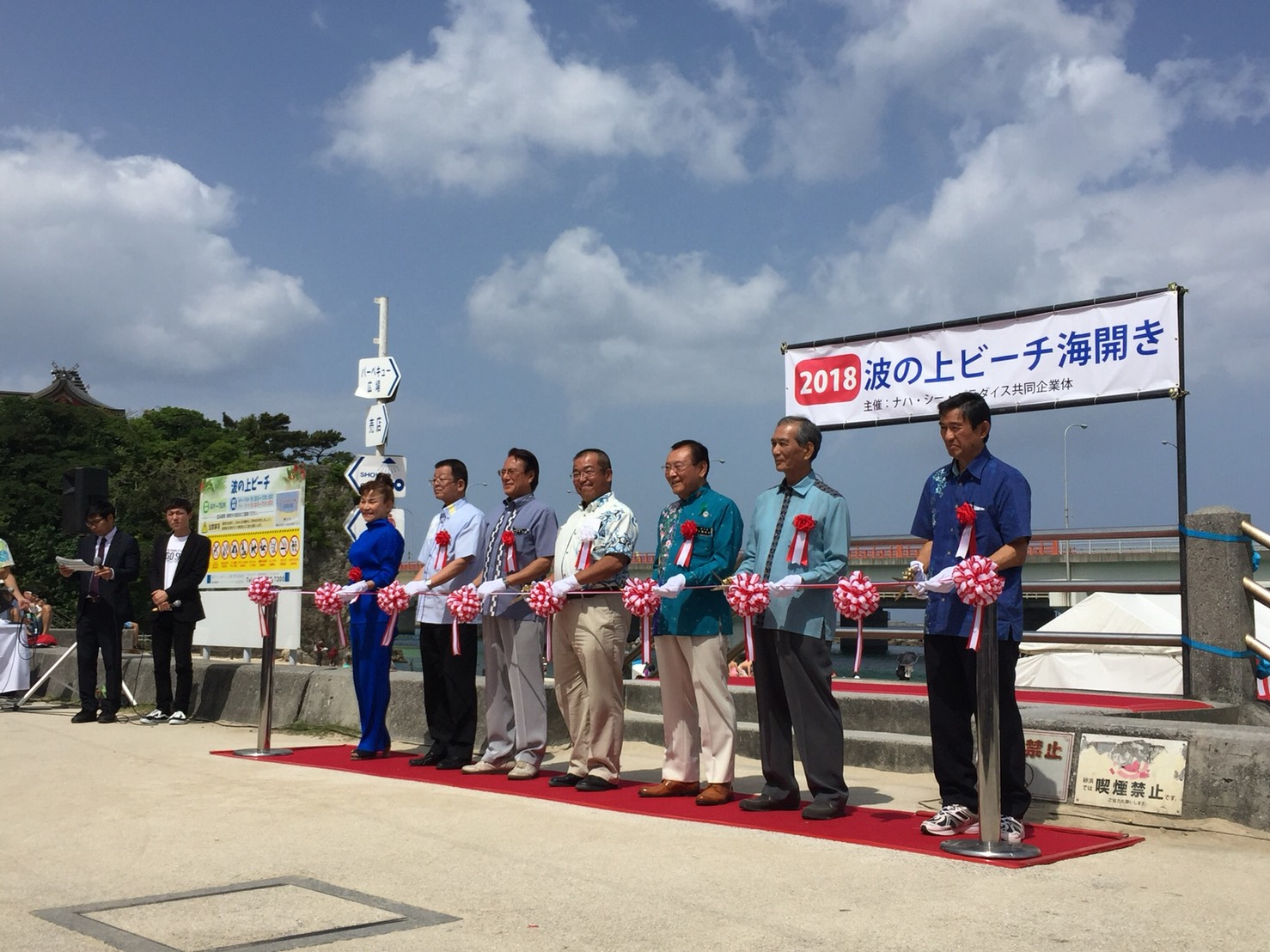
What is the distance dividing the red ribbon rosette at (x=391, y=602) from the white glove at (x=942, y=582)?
3.75m

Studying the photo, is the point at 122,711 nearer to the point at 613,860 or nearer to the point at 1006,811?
the point at 613,860

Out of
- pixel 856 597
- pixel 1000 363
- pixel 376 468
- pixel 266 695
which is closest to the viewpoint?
pixel 856 597

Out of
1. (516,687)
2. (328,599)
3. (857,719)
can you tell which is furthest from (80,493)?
(857,719)

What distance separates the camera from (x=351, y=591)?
26.8 ft

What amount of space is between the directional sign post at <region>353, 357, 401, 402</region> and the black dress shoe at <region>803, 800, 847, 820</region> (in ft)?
36.3

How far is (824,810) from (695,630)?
3.84ft

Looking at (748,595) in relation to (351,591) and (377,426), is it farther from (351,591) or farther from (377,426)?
(377,426)

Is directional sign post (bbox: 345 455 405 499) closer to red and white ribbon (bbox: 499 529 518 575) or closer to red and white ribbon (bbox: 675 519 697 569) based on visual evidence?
red and white ribbon (bbox: 499 529 518 575)

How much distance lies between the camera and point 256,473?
12555 mm

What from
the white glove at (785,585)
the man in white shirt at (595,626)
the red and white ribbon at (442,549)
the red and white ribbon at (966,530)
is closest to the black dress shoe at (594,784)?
the man in white shirt at (595,626)

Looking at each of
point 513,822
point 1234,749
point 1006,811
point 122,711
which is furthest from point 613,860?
point 122,711

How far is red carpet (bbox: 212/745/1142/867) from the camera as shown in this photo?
501 centimetres

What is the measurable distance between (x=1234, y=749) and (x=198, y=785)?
5309 millimetres

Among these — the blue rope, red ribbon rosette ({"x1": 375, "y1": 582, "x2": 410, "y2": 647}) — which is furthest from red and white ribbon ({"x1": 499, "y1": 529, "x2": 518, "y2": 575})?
the blue rope
